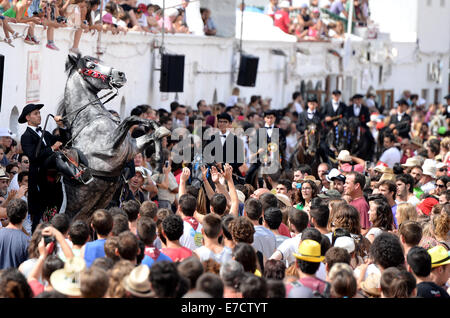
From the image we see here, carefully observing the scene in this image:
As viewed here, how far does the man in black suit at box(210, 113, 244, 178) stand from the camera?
45.0 ft

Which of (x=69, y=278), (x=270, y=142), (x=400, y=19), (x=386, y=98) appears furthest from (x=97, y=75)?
(x=400, y=19)

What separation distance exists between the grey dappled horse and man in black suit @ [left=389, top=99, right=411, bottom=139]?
1064cm

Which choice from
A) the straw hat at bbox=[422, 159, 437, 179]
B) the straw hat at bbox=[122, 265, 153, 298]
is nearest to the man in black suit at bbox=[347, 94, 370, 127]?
the straw hat at bbox=[422, 159, 437, 179]

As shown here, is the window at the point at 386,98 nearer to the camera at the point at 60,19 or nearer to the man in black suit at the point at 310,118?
the man in black suit at the point at 310,118

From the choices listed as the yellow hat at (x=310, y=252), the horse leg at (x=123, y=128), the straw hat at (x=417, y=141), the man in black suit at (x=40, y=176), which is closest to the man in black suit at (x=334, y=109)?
the straw hat at (x=417, y=141)

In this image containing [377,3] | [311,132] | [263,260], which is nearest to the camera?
[263,260]

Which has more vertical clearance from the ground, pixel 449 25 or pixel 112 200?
pixel 449 25

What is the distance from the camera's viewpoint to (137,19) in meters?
18.1

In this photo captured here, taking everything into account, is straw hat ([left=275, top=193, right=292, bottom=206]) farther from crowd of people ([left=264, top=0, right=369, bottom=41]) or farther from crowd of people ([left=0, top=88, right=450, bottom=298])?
crowd of people ([left=264, top=0, right=369, bottom=41])

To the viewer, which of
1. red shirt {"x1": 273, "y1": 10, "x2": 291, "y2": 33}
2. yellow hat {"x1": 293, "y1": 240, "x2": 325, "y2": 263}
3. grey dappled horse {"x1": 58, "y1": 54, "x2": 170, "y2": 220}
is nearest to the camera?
yellow hat {"x1": 293, "y1": 240, "x2": 325, "y2": 263}

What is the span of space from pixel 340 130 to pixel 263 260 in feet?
35.7

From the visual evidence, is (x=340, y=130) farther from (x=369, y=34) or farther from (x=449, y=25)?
(x=449, y=25)

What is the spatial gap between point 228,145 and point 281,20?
13.2 meters

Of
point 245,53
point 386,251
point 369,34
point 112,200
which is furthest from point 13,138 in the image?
point 369,34
